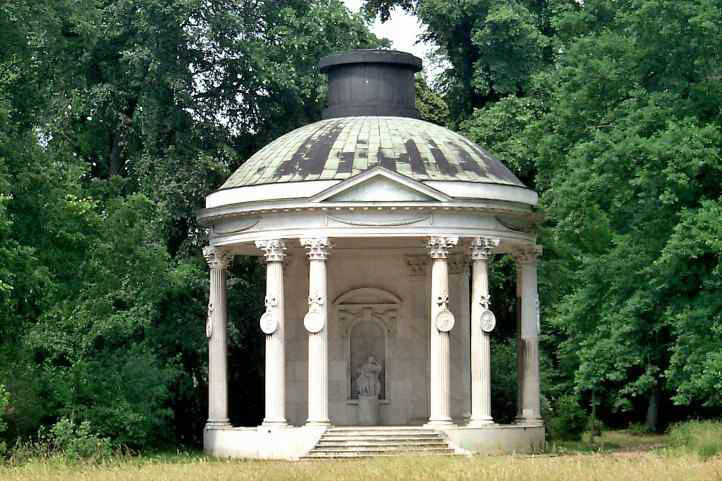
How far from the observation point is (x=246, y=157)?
64062mm

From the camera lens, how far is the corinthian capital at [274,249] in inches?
2020

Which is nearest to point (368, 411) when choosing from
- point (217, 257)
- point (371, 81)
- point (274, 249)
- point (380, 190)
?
point (217, 257)

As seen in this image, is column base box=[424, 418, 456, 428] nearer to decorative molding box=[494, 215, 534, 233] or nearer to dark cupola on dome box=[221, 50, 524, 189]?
decorative molding box=[494, 215, 534, 233]

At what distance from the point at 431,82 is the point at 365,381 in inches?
754

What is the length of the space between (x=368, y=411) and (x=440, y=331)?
6224mm

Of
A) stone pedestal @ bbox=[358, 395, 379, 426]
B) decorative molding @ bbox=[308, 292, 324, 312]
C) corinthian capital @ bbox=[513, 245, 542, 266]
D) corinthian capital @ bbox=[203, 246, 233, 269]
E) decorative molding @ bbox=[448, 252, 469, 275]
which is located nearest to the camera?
decorative molding @ bbox=[308, 292, 324, 312]

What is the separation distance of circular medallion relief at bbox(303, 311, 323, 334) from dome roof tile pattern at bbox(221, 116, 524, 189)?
414 cm

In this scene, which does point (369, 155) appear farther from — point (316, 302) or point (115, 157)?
point (115, 157)

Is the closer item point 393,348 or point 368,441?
point 368,441

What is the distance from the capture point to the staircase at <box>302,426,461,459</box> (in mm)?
48906

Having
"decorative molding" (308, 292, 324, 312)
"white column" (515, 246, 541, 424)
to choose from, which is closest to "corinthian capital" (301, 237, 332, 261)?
"decorative molding" (308, 292, 324, 312)

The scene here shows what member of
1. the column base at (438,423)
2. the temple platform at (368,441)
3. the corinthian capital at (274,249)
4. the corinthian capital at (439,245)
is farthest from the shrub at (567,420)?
the corinthian capital at (274,249)

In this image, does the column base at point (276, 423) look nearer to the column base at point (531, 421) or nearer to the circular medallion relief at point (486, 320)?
the circular medallion relief at point (486, 320)

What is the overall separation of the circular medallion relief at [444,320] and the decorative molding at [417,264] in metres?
5.94
